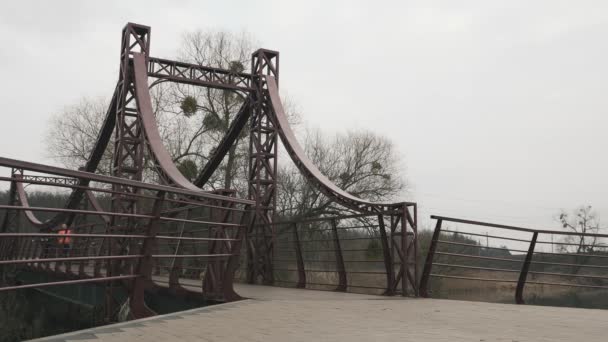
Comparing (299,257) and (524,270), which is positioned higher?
(299,257)

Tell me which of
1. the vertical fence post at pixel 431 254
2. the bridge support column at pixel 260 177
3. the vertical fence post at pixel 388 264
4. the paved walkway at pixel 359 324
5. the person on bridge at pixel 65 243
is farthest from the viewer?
the bridge support column at pixel 260 177

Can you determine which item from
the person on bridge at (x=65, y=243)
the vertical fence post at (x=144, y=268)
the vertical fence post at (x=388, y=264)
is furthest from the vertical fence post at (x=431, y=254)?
the person on bridge at (x=65, y=243)

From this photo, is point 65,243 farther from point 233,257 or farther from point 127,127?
point 233,257

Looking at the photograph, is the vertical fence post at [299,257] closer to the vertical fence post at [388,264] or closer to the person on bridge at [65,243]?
the vertical fence post at [388,264]

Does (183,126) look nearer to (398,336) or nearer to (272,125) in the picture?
(272,125)

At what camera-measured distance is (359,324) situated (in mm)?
5051

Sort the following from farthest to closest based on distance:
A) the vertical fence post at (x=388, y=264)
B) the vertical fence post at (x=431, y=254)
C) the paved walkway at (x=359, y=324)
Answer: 1. the vertical fence post at (x=388, y=264)
2. the vertical fence post at (x=431, y=254)
3. the paved walkway at (x=359, y=324)

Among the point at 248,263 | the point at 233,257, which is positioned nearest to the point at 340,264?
the point at 233,257

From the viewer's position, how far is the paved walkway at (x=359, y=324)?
4277 mm

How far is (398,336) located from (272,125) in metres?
9.97

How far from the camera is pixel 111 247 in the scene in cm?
1267

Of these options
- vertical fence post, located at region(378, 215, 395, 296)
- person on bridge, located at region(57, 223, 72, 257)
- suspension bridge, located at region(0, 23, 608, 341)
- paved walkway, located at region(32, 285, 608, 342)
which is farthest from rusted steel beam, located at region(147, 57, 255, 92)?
paved walkway, located at region(32, 285, 608, 342)

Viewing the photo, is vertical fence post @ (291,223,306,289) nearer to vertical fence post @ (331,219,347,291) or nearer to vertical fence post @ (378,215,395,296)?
vertical fence post @ (331,219,347,291)

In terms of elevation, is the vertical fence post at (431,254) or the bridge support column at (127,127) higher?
the bridge support column at (127,127)
